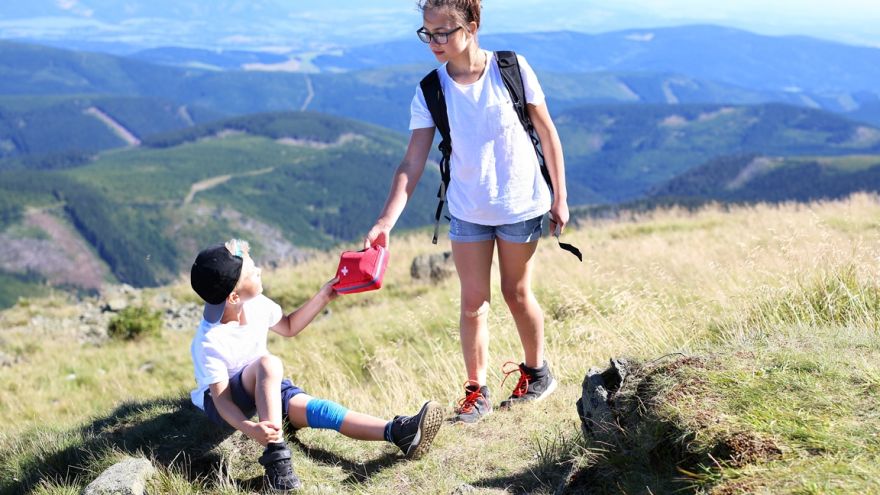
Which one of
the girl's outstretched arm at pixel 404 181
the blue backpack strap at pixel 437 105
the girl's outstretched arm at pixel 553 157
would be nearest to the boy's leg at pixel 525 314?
the girl's outstretched arm at pixel 553 157

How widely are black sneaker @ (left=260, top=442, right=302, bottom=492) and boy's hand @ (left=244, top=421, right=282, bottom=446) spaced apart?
0.12ft

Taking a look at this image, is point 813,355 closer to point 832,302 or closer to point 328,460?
point 832,302

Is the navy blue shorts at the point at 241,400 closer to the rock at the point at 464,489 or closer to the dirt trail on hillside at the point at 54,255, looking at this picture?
the rock at the point at 464,489

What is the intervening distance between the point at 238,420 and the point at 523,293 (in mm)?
1700

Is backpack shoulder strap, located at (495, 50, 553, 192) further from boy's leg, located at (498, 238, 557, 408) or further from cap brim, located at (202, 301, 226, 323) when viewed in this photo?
cap brim, located at (202, 301, 226, 323)

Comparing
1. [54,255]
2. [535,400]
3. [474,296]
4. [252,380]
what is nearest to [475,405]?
[535,400]

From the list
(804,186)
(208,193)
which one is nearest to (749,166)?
(804,186)

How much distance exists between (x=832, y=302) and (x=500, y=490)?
9.33ft

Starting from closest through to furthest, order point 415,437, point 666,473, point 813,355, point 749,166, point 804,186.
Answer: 1. point 666,473
2. point 813,355
3. point 415,437
4. point 804,186
5. point 749,166

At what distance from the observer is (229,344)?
4.32 metres

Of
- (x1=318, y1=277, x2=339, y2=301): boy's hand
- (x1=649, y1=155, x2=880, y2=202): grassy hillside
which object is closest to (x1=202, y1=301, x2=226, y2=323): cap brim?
(x1=318, y1=277, x2=339, y2=301): boy's hand

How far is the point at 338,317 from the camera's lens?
41.4 ft

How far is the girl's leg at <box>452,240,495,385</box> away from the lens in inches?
181

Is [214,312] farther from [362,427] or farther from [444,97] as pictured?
[444,97]
